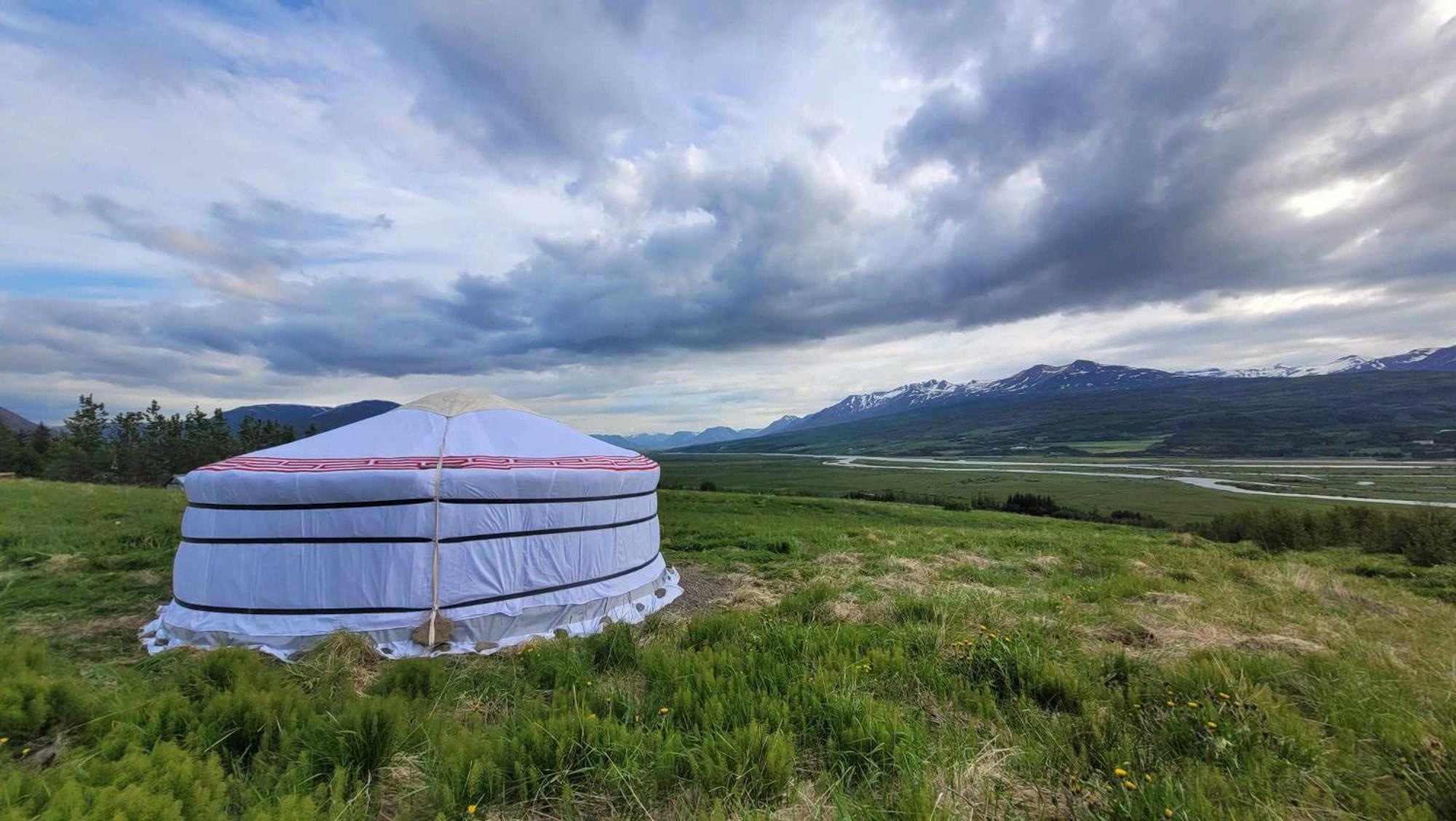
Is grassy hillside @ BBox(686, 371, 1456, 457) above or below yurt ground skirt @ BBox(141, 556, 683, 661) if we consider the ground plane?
below

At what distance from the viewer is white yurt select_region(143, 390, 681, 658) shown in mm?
5172

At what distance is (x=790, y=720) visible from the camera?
8.81 ft

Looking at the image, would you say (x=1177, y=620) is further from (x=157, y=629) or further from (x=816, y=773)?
(x=157, y=629)

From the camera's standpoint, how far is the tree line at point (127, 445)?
35.5m

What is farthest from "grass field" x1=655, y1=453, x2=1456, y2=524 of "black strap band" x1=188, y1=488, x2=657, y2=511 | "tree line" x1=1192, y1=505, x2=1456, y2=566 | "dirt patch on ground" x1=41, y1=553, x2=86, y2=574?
"black strap band" x1=188, y1=488, x2=657, y2=511

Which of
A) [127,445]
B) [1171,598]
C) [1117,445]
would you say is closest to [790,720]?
[1171,598]

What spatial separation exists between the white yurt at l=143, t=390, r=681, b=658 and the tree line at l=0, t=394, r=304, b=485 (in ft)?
129

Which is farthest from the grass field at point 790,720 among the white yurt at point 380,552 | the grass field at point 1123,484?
the grass field at point 1123,484

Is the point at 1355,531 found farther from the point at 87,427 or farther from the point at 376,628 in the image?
the point at 87,427

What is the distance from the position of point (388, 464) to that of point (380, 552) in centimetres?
86

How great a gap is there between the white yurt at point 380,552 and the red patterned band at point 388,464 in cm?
2

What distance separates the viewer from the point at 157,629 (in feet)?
A: 17.1

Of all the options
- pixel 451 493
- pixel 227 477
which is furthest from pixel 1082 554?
pixel 227 477

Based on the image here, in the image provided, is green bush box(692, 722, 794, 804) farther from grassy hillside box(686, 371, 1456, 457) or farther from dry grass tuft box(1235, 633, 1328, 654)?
grassy hillside box(686, 371, 1456, 457)
